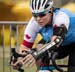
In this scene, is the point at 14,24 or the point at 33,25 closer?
the point at 33,25

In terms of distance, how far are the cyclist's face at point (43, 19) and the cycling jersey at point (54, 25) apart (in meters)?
0.06

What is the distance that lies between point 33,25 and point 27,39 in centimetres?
21

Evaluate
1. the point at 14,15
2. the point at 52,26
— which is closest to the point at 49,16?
the point at 52,26

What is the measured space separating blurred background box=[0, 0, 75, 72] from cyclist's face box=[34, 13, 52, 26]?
251 centimetres

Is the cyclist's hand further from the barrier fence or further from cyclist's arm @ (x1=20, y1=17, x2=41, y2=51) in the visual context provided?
the barrier fence

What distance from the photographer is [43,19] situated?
4.05m

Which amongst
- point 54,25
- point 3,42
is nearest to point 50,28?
point 54,25

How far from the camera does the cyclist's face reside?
4.03 m

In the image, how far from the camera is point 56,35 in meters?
3.90

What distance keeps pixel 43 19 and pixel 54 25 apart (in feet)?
0.41

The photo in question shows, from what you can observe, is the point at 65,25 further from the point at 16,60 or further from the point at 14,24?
the point at 14,24

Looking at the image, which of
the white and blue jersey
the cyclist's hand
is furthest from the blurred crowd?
the cyclist's hand

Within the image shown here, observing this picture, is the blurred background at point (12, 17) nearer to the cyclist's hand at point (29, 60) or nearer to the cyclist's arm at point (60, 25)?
the cyclist's arm at point (60, 25)

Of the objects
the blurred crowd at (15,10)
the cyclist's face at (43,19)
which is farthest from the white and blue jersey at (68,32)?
the blurred crowd at (15,10)
